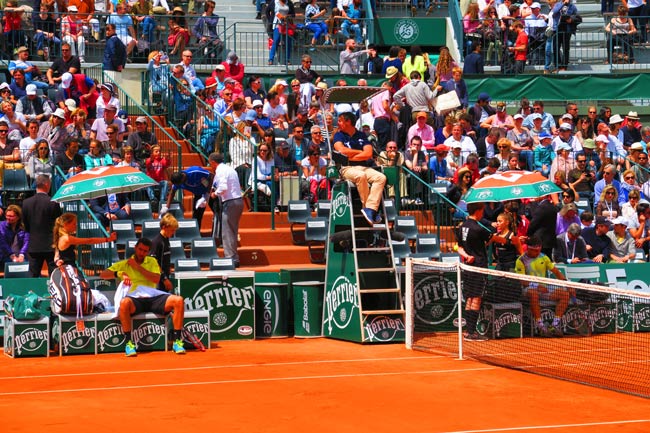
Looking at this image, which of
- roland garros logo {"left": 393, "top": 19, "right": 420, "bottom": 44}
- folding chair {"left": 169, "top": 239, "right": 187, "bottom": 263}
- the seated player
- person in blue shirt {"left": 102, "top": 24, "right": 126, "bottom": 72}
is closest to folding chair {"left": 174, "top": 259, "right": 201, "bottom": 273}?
folding chair {"left": 169, "top": 239, "right": 187, "bottom": 263}

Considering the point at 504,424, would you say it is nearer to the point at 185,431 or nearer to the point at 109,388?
the point at 185,431

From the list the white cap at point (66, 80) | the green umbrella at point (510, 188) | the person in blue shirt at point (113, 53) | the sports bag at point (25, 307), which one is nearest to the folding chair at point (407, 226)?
the green umbrella at point (510, 188)

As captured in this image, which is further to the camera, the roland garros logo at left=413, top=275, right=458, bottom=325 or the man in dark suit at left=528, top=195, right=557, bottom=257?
the man in dark suit at left=528, top=195, right=557, bottom=257

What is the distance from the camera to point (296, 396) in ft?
45.5

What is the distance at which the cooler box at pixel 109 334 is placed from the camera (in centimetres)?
1731

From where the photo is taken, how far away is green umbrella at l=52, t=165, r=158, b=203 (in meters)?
17.9

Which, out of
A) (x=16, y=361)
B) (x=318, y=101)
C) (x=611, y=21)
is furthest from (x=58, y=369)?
(x=611, y=21)

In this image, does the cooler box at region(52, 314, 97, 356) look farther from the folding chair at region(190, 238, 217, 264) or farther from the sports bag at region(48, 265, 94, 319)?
the folding chair at region(190, 238, 217, 264)

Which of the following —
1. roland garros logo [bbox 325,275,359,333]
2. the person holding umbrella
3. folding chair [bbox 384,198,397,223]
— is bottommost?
roland garros logo [bbox 325,275,359,333]

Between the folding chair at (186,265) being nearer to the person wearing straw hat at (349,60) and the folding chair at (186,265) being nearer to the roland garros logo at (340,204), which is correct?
the roland garros logo at (340,204)

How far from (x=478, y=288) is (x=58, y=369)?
5887 mm

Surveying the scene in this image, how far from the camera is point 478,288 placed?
17.5 meters

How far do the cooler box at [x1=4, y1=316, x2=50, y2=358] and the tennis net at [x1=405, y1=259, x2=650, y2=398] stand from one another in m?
5.16

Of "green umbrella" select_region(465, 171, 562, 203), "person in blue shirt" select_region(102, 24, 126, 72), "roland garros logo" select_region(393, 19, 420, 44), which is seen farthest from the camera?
"roland garros logo" select_region(393, 19, 420, 44)
